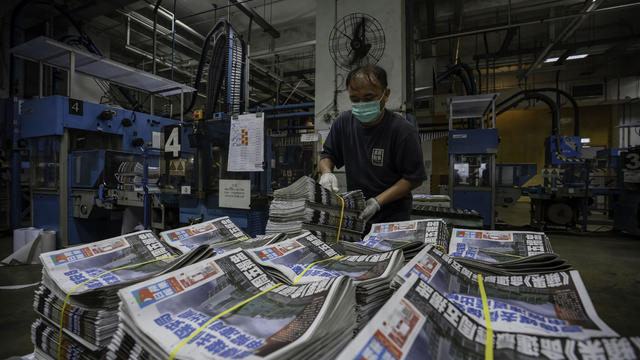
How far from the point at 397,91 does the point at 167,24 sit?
15.6ft

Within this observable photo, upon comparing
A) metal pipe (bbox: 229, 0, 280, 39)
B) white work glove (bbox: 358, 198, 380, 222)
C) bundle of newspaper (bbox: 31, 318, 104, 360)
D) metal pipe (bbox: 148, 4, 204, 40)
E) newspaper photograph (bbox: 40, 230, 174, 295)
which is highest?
metal pipe (bbox: 229, 0, 280, 39)

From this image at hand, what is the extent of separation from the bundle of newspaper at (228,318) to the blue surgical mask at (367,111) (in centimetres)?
112

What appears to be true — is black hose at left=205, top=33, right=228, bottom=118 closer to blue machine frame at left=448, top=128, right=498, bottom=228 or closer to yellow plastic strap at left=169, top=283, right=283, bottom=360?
yellow plastic strap at left=169, top=283, right=283, bottom=360

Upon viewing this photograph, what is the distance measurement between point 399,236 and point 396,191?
0.45 m

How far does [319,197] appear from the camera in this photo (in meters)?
1.01

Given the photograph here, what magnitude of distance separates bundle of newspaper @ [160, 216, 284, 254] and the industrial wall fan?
2966 millimetres

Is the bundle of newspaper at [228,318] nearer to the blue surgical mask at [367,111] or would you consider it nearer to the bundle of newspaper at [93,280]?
the bundle of newspaper at [93,280]

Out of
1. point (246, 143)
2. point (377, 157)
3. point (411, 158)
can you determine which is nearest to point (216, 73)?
point (246, 143)

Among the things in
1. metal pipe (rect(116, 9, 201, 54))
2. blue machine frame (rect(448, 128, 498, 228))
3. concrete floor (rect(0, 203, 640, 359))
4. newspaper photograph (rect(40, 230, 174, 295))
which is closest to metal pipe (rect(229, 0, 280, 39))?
metal pipe (rect(116, 9, 201, 54))

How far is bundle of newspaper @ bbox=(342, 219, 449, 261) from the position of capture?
0.85 metres

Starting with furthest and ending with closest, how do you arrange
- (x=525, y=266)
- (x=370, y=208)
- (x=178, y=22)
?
(x=178, y=22)
(x=370, y=208)
(x=525, y=266)

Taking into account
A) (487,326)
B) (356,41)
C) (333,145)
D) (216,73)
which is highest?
(356,41)

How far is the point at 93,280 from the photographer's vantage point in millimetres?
610

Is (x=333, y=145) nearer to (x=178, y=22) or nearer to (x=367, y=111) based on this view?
(x=367, y=111)
